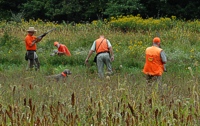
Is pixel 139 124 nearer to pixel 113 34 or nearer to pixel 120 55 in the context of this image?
pixel 120 55

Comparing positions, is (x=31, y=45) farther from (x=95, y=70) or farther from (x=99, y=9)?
(x=99, y=9)

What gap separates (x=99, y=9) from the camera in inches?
1710

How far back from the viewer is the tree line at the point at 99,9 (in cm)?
4062

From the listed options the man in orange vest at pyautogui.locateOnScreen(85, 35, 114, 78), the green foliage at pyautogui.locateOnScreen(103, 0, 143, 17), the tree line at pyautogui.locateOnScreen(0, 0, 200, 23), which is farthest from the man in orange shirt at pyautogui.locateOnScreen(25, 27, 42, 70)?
the green foliage at pyautogui.locateOnScreen(103, 0, 143, 17)

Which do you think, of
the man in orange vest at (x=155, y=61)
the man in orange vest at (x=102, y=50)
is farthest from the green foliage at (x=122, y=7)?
the man in orange vest at (x=155, y=61)

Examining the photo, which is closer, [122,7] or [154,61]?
[154,61]

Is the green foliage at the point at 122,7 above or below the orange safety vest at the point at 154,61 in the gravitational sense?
below

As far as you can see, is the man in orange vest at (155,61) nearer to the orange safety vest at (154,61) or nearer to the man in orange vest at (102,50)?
the orange safety vest at (154,61)

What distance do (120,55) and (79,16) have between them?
24954 millimetres

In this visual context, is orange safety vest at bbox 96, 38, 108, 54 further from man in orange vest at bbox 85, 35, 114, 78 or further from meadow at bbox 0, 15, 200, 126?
meadow at bbox 0, 15, 200, 126

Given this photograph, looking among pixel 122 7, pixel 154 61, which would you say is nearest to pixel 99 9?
pixel 122 7

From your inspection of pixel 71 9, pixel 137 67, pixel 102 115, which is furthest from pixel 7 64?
pixel 71 9

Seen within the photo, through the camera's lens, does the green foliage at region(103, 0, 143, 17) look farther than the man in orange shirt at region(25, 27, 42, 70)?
Yes

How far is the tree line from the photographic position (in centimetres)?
4062
